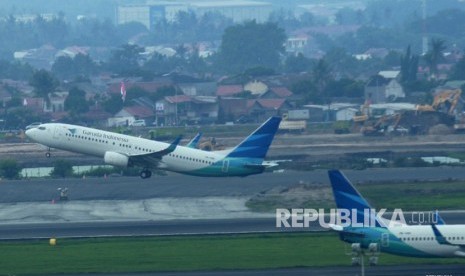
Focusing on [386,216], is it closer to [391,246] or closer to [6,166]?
[391,246]

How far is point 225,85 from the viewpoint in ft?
556

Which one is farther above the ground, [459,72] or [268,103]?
[459,72]

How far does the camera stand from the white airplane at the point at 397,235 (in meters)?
53.6

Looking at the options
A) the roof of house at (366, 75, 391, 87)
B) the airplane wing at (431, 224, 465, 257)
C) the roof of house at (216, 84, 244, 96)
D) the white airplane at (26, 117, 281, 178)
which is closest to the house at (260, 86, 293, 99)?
the roof of house at (216, 84, 244, 96)

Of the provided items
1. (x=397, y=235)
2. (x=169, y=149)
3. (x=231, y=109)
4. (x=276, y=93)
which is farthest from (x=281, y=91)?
(x=397, y=235)

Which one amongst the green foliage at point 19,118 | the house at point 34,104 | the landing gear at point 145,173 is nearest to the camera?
the landing gear at point 145,173

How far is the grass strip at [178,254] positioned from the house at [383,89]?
9410cm

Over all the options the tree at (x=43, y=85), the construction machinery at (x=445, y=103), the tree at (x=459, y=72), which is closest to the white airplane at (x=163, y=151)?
the construction machinery at (x=445, y=103)

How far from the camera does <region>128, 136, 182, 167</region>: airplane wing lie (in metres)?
80.6

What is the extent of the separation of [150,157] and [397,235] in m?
29.7

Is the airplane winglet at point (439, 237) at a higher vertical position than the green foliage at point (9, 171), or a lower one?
higher

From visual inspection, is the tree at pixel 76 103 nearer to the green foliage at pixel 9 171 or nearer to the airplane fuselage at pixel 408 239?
the green foliage at pixel 9 171

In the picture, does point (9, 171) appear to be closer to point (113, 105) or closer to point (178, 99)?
point (113, 105)

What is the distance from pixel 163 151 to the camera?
265ft
